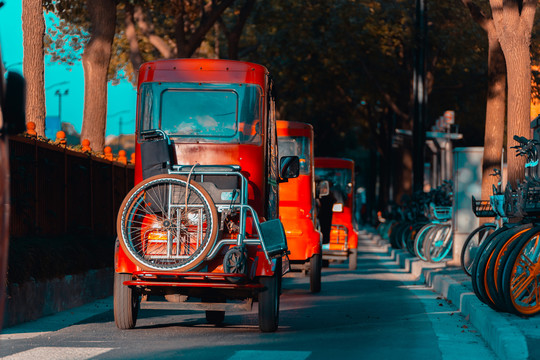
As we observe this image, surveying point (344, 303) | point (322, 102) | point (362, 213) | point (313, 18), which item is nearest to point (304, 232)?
point (344, 303)

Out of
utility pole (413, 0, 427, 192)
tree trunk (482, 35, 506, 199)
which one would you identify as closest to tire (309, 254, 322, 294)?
tree trunk (482, 35, 506, 199)

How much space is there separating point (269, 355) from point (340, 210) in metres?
14.6

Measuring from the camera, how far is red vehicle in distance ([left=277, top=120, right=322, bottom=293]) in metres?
16.6

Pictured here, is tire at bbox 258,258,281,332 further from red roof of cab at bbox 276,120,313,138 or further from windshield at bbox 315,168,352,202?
windshield at bbox 315,168,352,202

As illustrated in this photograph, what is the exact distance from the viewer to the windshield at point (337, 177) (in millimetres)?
24312

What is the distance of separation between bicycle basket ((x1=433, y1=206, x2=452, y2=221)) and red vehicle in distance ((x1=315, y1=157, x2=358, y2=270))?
270 cm

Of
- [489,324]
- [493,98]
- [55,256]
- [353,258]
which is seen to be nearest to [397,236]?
[353,258]

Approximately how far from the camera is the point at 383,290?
16797mm

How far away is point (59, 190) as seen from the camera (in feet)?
47.9

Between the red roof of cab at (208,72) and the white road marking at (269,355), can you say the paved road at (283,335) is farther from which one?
the red roof of cab at (208,72)

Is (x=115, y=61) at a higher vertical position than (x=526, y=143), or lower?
higher

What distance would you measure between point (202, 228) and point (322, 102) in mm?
34972

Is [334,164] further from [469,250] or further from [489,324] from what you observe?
[489,324]

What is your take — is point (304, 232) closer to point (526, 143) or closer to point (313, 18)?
point (526, 143)
